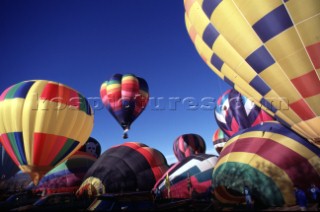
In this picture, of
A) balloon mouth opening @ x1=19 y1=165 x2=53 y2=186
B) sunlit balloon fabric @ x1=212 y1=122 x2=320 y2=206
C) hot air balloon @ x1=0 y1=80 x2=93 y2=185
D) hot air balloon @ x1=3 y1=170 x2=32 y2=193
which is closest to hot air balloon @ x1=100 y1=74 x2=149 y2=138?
hot air balloon @ x1=3 y1=170 x2=32 y2=193

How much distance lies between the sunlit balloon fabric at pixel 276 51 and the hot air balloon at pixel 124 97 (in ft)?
43.6

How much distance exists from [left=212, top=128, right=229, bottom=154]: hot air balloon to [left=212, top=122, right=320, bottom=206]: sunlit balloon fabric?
15.5 meters

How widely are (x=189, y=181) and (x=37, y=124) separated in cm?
766

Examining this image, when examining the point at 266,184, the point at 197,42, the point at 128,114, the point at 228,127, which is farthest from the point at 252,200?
the point at 128,114

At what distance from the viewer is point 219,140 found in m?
25.2

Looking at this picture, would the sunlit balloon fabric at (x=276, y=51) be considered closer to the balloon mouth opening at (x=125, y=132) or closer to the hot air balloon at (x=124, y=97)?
A: the hot air balloon at (x=124, y=97)

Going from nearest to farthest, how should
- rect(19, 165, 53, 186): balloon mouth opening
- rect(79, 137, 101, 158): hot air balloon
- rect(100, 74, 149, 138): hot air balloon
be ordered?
rect(19, 165, 53, 186): balloon mouth opening < rect(100, 74, 149, 138): hot air balloon < rect(79, 137, 101, 158): hot air balloon

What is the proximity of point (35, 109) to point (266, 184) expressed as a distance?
10.6 meters

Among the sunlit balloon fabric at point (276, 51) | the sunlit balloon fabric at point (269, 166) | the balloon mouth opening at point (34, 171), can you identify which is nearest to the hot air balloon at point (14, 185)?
the balloon mouth opening at point (34, 171)

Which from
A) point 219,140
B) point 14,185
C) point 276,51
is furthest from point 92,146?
point 276,51

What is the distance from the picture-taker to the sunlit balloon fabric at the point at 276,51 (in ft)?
26.7

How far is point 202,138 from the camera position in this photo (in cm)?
2689

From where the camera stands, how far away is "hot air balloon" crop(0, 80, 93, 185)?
12.6 metres

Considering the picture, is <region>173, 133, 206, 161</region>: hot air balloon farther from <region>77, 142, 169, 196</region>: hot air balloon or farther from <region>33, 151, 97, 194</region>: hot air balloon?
<region>33, 151, 97, 194</region>: hot air balloon
